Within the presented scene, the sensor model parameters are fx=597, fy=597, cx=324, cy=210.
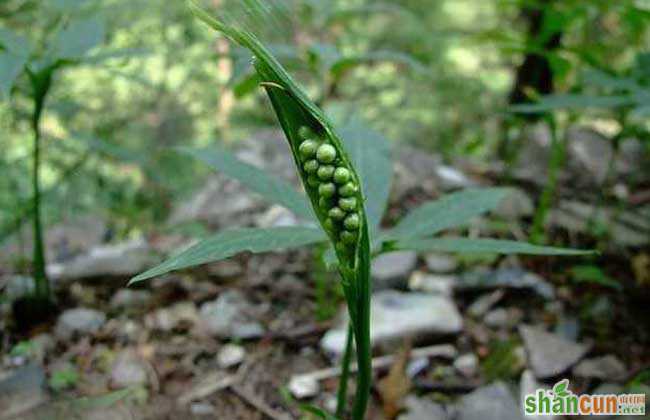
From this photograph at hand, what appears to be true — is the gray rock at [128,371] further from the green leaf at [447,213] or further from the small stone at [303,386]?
the green leaf at [447,213]

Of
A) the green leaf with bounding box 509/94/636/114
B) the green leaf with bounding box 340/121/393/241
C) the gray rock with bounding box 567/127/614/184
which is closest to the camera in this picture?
the green leaf with bounding box 340/121/393/241

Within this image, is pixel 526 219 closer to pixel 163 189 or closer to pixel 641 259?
pixel 641 259

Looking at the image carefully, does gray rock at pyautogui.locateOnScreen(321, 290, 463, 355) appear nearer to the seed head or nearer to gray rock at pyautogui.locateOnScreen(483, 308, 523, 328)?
gray rock at pyautogui.locateOnScreen(483, 308, 523, 328)

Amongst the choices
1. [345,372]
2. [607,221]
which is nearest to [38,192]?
[345,372]

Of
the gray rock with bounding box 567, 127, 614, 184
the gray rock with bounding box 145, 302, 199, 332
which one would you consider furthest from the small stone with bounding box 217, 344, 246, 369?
the gray rock with bounding box 567, 127, 614, 184

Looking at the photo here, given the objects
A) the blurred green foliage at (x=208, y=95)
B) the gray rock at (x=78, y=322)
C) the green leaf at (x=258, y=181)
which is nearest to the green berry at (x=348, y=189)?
the green leaf at (x=258, y=181)
